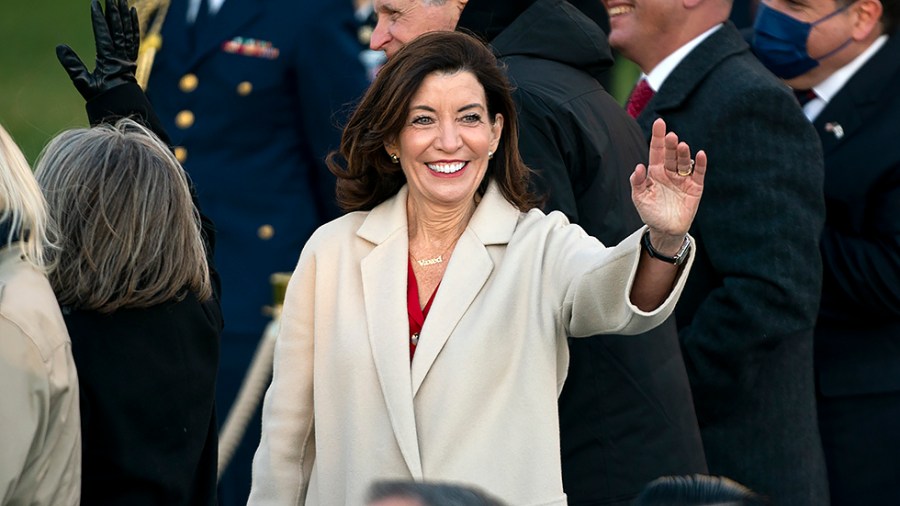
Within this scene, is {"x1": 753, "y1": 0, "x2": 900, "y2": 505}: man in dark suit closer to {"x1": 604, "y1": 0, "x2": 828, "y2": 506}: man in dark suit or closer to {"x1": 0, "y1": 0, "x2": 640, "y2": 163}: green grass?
{"x1": 604, "y1": 0, "x2": 828, "y2": 506}: man in dark suit

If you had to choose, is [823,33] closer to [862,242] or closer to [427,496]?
[862,242]

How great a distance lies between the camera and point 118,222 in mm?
4016

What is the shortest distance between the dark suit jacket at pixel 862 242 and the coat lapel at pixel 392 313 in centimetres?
153

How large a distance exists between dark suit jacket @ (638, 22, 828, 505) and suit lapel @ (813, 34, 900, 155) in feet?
1.30

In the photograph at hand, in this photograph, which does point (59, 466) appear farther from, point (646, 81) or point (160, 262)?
point (646, 81)

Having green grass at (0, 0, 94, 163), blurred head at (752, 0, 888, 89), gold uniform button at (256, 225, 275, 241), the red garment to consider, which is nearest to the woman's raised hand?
the red garment

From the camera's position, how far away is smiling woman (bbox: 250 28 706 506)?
12.6ft

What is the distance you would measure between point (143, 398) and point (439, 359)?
2.10 ft

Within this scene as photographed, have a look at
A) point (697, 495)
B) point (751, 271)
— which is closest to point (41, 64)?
point (751, 271)

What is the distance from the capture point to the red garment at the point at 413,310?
399 cm

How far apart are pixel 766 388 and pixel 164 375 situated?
1768 millimetres

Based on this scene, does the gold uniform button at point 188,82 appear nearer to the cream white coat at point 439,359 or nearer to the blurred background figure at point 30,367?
the cream white coat at point 439,359

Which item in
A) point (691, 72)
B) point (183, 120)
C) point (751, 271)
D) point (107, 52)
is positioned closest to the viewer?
point (107, 52)

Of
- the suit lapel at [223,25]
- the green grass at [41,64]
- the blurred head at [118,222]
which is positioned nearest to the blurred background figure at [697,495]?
the blurred head at [118,222]
